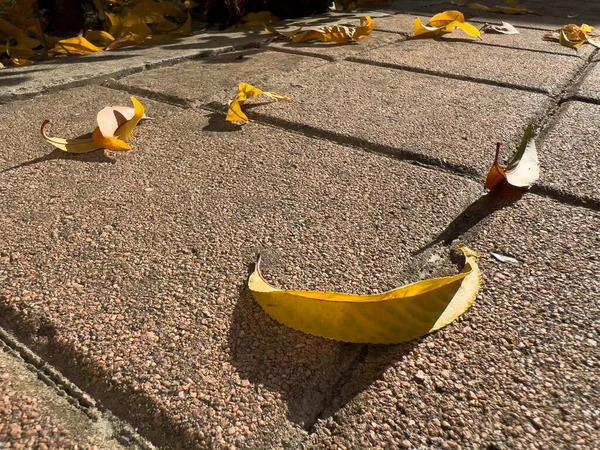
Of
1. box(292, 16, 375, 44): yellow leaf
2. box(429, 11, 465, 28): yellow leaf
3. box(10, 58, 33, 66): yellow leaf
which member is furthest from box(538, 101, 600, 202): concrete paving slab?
box(10, 58, 33, 66): yellow leaf

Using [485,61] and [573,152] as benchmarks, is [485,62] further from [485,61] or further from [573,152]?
[573,152]

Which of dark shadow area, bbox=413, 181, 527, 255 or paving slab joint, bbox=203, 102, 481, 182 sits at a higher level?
paving slab joint, bbox=203, 102, 481, 182

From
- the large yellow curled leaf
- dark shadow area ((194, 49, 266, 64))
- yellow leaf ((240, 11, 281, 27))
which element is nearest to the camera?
the large yellow curled leaf

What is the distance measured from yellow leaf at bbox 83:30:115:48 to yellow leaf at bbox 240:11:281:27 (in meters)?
0.83

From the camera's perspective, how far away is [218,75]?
1.95 m

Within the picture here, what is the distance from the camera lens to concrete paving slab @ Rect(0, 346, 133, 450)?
24.5 inches

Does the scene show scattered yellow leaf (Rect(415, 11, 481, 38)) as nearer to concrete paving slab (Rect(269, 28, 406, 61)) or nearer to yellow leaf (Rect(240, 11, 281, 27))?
concrete paving slab (Rect(269, 28, 406, 61))

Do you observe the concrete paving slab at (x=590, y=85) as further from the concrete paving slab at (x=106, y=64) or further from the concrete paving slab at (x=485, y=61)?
the concrete paving slab at (x=106, y=64)

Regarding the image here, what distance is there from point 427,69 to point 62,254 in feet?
5.14

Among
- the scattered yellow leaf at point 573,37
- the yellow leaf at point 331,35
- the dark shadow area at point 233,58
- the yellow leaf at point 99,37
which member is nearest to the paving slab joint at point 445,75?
the yellow leaf at point 331,35

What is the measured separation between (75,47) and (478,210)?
1998mm

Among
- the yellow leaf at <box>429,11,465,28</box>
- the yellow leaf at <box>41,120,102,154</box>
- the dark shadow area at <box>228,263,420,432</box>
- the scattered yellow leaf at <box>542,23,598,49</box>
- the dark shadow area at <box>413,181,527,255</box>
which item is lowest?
the scattered yellow leaf at <box>542,23,598,49</box>

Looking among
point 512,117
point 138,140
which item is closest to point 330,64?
point 512,117

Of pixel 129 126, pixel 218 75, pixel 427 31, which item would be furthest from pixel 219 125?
pixel 427 31
